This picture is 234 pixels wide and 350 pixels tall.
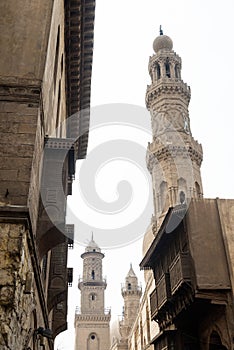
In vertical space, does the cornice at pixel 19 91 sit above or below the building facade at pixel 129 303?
below

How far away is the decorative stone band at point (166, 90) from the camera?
34875 mm

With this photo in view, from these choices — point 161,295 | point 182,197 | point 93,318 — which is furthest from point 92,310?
point 161,295

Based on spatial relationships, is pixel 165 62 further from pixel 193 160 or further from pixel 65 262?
pixel 65 262

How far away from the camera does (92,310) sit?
63375 millimetres

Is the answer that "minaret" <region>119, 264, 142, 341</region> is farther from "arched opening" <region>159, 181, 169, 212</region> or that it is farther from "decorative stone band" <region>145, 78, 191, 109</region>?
"decorative stone band" <region>145, 78, 191, 109</region>

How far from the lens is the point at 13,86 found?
27.0 feet

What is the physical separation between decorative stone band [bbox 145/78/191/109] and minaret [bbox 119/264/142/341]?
30811 mm

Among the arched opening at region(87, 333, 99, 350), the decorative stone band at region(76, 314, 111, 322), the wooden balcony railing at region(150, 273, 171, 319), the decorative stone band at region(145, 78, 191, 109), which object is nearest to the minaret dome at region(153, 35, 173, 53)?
the decorative stone band at region(145, 78, 191, 109)

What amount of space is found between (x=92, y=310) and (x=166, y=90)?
40.4 metres

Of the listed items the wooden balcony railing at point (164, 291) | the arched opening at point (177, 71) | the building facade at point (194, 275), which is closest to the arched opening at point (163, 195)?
the building facade at point (194, 275)

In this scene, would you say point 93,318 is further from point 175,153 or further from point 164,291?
point 164,291

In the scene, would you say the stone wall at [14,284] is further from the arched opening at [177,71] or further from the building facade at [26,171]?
the arched opening at [177,71]

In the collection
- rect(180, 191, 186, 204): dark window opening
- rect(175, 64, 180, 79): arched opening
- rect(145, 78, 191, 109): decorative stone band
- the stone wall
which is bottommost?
the stone wall

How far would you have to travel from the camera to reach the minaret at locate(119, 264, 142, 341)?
5409cm
